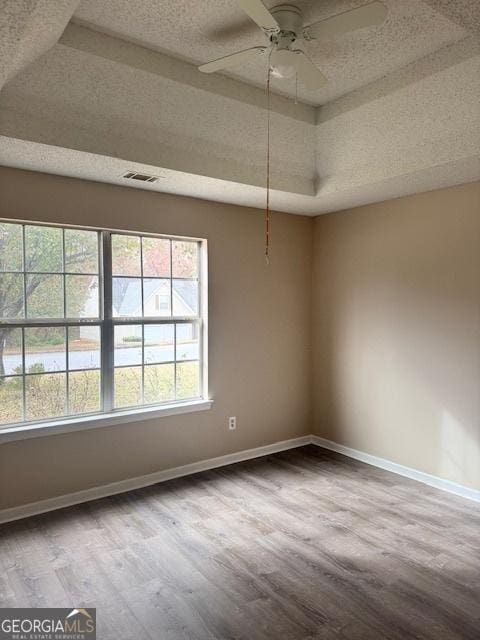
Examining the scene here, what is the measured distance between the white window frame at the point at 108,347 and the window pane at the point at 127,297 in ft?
0.14

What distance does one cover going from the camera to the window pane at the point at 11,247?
317 centimetres

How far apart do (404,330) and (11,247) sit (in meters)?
3.22

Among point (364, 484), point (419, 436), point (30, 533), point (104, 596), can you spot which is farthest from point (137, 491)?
point (419, 436)

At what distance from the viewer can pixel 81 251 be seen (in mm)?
3488

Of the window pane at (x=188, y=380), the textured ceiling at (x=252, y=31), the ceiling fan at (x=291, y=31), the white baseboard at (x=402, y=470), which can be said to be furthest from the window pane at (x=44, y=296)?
the white baseboard at (x=402, y=470)

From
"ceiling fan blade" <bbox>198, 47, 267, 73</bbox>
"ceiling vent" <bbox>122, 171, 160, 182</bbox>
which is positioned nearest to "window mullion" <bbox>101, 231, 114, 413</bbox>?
"ceiling vent" <bbox>122, 171, 160, 182</bbox>

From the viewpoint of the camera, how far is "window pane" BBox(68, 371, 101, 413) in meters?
3.47

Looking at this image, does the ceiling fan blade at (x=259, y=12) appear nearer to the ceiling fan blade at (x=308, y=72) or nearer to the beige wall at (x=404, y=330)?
the ceiling fan blade at (x=308, y=72)

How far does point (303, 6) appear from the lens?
246cm

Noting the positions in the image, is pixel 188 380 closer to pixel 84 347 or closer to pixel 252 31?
pixel 84 347

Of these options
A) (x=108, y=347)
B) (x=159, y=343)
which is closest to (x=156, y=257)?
(x=159, y=343)

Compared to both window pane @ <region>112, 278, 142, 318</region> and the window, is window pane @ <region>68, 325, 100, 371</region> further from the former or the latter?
window pane @ <region>112, 278, 142, 318</region>

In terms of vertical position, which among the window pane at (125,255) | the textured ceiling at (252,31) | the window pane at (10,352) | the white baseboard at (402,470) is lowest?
the white baseboard at (402,470)

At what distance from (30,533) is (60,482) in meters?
0.44
